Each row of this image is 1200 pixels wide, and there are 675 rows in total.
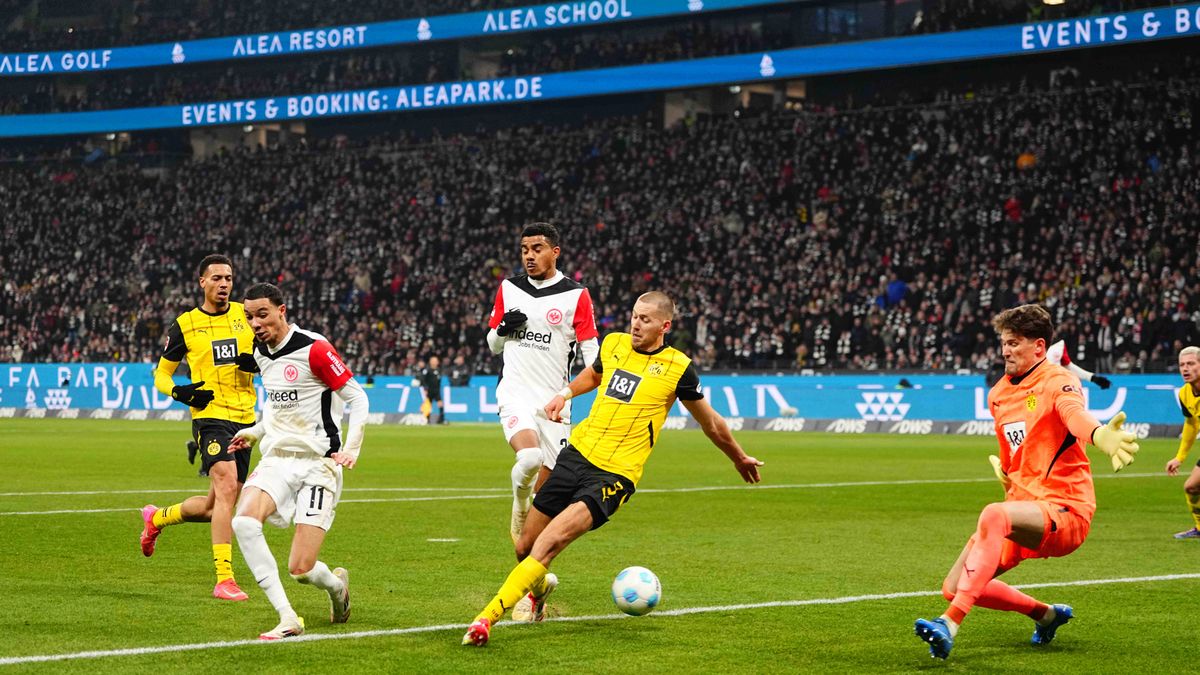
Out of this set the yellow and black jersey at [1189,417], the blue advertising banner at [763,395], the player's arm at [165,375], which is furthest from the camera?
the blue advertising banner at [763,395]

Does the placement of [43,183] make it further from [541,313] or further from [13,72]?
[541,313]

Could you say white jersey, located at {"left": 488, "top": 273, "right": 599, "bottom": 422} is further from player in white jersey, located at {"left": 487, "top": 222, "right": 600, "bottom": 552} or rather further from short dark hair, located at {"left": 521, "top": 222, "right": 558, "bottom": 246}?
short dark hair, located at {"left": 521, "top": 222, "right": 558, "bottom": 246}

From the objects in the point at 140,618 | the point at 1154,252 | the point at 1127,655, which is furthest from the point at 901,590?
the point at 1154,252

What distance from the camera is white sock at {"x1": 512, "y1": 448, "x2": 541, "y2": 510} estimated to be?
1037cm

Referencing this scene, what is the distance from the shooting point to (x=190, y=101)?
59.8 metres

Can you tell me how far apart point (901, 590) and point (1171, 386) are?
2146 centimetres

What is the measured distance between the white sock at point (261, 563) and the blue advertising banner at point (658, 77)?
3585 centimetres

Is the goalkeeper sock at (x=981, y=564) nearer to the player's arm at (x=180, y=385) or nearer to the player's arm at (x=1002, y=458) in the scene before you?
the player's arm at (x=1002, y=458)

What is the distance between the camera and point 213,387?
36.2 feet

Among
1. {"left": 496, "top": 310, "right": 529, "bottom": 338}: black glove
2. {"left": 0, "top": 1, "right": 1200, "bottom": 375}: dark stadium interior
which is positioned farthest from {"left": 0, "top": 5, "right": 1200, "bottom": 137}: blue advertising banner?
{"left": 496, "top": 310, "right": 529, "bottom": 338}: black glove

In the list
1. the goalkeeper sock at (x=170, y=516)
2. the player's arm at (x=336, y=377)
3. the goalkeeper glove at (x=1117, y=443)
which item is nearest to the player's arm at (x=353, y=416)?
the player's arm at (x=336, y=377)

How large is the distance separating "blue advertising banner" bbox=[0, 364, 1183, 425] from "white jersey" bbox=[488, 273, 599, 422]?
15.9 metres

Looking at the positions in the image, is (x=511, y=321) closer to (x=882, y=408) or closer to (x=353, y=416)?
(x=353, y=416)

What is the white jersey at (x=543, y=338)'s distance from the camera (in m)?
10.8
